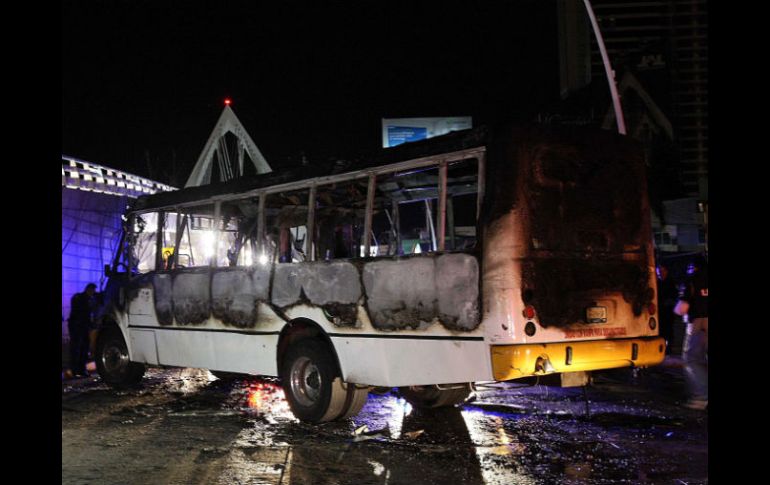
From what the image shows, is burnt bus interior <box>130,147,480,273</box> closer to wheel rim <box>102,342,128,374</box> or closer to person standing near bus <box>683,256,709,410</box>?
wheel rim <box>102,342,128,374</box>

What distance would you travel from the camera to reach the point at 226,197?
28.2ft

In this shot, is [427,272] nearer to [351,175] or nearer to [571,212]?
[571,212]

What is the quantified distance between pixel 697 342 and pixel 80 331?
32.3 feet

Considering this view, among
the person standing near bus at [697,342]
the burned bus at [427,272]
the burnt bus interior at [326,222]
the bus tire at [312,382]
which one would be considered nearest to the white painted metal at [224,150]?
the burnt bus interior at [326,222]

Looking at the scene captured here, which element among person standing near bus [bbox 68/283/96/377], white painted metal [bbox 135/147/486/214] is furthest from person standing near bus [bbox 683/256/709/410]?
person standing near bus [bbox 68/283/96/377]

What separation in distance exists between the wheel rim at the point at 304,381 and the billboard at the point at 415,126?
29484 mm

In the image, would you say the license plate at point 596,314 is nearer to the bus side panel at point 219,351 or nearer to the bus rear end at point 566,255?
the bus rear end at point 566,255

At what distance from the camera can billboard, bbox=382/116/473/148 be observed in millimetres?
36312

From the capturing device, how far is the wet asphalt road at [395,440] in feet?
17.4

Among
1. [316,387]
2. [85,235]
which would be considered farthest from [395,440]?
[85,235]

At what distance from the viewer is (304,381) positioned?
7.40m

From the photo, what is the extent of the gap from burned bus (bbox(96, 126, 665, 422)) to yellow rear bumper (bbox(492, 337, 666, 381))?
0.01 m

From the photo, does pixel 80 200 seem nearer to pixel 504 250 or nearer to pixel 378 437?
pixel 378 437

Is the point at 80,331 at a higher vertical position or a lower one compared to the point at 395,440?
higher
